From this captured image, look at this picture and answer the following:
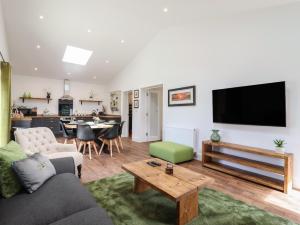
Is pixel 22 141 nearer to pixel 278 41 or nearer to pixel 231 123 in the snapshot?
pixel 231 123

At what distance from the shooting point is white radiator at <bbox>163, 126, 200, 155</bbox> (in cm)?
415

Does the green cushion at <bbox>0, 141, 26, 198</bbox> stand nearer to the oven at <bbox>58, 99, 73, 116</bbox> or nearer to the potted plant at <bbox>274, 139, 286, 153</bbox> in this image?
the potted plant at <bbox>274, 139, 286, 153</bbox>

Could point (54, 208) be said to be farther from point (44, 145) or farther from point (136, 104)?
point (136, 104)

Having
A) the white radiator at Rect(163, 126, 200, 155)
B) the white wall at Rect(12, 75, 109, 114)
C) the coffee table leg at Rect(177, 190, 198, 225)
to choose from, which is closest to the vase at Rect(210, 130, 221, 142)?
the white radiator at Rect(163, 126, 200, 155)

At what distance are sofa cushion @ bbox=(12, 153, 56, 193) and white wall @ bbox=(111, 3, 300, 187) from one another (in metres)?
3.34

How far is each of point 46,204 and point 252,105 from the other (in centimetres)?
336

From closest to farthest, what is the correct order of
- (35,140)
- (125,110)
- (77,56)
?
(35,140) < (77,56) < (125,110)

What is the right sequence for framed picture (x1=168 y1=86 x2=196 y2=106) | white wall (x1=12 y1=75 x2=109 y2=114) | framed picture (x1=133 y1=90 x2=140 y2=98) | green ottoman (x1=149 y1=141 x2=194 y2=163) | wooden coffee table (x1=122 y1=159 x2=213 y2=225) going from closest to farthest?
1. wooden coffee table (x1=122 y1=159 x2=213 y2=225)
2. green ottoman (x1=149 y1=141 x2=194 y2=163)
3. framed picture (x1=168 y1=86 x2=196 y2=106)
4. framed picture (x1=133 y1=90 x2=140 y2=98)
5. white wall (x1=12 y1=75 x2=109 y2=114)

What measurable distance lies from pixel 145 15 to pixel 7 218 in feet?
14.7

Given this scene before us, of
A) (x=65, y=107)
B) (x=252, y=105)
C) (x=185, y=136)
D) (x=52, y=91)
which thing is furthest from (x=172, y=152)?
(x=52, y=91)

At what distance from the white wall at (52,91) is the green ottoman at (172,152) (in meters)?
5.35

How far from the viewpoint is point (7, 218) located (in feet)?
3.89

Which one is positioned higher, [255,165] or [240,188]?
[255,165]

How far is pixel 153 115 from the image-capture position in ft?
22.0
